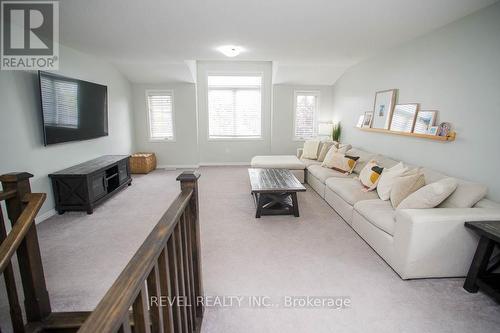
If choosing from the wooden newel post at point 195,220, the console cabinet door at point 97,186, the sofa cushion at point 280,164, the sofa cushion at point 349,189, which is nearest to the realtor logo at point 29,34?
the console cabinet door at point 97,186

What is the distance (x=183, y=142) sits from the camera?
6.68 metres

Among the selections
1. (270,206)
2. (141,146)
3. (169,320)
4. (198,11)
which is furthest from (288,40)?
(141,146)

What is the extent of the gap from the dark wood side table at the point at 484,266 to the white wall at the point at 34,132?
15.5 ft

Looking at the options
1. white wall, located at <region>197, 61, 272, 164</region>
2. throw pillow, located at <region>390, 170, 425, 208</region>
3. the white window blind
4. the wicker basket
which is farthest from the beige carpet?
white wall, located at <region>197, 61, 272, 164</region>

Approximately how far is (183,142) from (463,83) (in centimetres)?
568

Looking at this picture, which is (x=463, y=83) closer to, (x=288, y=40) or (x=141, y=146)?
(x=288, y=40)

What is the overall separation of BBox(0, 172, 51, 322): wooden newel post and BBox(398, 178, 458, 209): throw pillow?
3049 millimetres

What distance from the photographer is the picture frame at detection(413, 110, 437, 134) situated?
315 cm

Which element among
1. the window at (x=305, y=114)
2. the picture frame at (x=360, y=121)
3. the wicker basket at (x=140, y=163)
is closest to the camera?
the picture frame at (x=360, y=121)

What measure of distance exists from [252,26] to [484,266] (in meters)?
3.31

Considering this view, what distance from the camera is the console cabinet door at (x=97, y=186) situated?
3729 millimetres

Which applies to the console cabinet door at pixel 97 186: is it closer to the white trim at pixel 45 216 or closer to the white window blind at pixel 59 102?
the white trim at pixel 45 216

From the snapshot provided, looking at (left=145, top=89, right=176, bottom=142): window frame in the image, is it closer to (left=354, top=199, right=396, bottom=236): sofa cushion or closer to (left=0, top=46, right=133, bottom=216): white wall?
(left=0, top=46, right=133, bottom=216): white wall

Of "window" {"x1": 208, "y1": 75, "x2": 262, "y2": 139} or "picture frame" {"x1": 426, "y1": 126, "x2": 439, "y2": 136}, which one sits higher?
"window" {"x1": 208, "y1": 75, "x2": 262, "y2": 139}
